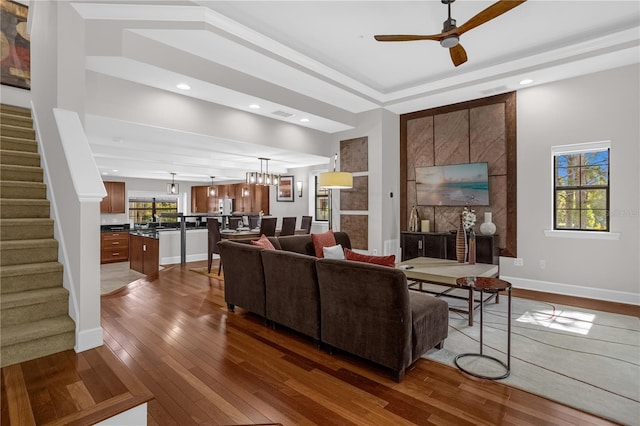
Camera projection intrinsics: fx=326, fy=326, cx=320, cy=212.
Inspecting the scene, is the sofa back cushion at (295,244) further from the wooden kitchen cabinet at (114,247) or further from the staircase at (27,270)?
the wooden kitchen cabinet at (114,247)

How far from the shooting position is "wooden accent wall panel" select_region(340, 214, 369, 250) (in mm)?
6379

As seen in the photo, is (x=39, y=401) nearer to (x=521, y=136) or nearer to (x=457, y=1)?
(x=457, y=1)

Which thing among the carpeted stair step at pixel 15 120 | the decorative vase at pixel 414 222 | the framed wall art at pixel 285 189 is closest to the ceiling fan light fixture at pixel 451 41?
the decorative vase at pixel 414 222

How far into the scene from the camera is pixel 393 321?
7.71 feet

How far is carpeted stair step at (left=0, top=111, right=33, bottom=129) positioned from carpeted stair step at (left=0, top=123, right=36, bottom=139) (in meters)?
0.07

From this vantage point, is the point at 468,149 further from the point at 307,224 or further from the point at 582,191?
the point at 307,224

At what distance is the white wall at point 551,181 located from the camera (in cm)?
431

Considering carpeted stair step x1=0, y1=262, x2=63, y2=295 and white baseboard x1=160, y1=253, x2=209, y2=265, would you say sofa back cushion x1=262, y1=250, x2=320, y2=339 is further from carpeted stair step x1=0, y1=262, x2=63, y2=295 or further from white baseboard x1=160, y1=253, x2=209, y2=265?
white baseboard x1=160, y1=253, x2=209, y2=265

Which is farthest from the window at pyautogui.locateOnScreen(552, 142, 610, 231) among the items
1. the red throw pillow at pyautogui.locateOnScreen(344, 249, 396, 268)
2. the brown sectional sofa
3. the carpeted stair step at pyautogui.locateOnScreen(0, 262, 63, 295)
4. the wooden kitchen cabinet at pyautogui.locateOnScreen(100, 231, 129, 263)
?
the wooden kitchen cabinet at pyautogui.locateOnScreen(100, 231, 129, 263)

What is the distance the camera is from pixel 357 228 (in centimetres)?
655

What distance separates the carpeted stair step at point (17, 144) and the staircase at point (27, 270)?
0.4 inches

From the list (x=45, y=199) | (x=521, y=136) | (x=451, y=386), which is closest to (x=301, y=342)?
(x=451, y=386)

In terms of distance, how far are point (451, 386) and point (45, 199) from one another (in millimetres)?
3844

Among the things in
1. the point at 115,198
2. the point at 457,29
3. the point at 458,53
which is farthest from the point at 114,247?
the point at 457,29
